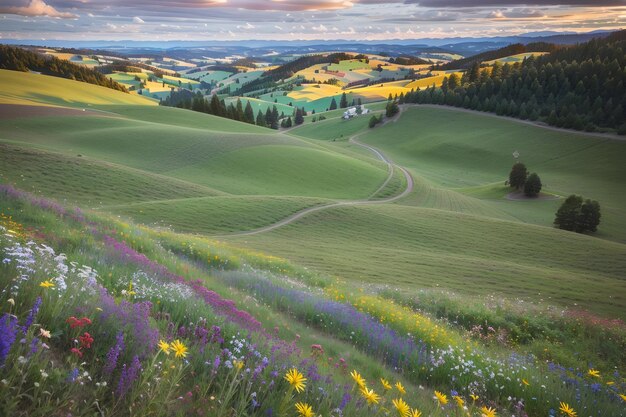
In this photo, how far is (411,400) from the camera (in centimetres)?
512

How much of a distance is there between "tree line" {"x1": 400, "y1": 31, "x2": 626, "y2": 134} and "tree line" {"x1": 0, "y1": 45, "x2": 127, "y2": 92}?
130 metres

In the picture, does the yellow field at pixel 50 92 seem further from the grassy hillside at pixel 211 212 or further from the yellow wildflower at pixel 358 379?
the yellow wildflower at pixel 358 379

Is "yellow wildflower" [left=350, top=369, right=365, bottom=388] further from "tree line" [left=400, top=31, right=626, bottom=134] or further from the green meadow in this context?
"tree line" [left=400, top=31, right=626, bottom=134]

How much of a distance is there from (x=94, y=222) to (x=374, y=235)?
25465mm

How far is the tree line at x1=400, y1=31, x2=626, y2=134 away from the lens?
118 metres

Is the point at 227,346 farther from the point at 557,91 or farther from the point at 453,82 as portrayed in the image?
the point at 453,82

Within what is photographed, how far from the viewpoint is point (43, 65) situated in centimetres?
14238

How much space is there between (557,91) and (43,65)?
191m

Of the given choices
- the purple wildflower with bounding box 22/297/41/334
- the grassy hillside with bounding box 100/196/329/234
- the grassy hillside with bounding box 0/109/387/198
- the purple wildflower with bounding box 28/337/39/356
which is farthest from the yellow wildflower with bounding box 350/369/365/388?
the grassy hillside with bounding box 0/109/387/198

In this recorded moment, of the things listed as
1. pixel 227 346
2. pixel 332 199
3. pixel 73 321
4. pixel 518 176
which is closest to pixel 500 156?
pixel 518 176

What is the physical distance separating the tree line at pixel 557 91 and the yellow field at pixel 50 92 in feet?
386

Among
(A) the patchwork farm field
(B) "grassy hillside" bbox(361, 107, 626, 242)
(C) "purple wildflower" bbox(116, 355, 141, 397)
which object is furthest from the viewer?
(B) "grassy hillside" bbox(361, 107, 626, 242)

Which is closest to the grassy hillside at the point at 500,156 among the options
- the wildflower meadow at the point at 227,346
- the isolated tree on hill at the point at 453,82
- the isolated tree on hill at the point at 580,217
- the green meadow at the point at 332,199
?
the green meadow at the point at 332,199

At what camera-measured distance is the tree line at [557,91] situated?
Answer: 11756 centimetres
